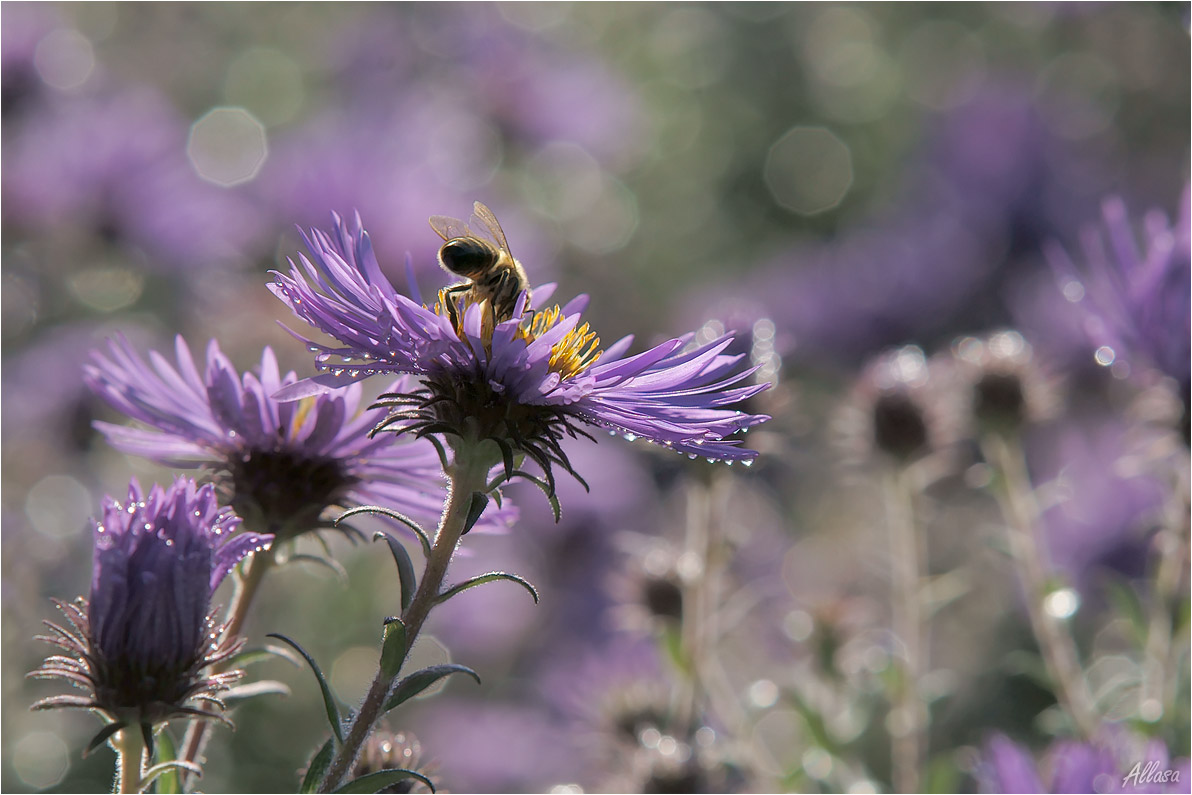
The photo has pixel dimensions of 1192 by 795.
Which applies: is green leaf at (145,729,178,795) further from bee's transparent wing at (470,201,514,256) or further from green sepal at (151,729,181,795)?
bee's transparent wing at (470,201,514,256)

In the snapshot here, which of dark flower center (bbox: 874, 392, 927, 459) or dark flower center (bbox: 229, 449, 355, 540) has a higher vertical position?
dark flower center (bbox: 874, 392, 927, 459)

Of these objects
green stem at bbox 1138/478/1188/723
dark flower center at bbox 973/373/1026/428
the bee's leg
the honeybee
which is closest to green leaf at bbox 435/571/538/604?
the bee's leg

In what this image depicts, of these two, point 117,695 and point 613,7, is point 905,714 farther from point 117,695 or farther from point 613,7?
point 613,7

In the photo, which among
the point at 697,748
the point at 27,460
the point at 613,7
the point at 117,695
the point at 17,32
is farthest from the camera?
the point at 613,7

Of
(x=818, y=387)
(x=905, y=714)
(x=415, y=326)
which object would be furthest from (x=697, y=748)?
(x=818, y=387)

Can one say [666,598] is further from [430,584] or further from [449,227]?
[430,584]

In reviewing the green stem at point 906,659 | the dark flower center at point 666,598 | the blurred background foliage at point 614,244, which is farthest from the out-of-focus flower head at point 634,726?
the green stem at point 906,659
